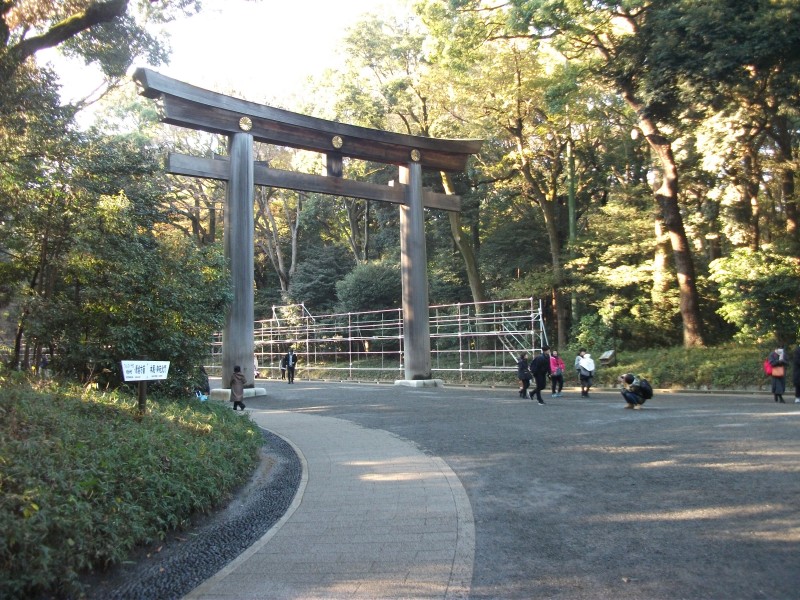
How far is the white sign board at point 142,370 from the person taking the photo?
7.55m

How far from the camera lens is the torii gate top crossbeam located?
18.1 metres

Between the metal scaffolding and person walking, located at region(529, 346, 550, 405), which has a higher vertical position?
the metal scaffolding

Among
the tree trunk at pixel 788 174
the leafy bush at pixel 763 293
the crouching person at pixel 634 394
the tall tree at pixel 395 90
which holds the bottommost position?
the crouching person at pixel 634 394

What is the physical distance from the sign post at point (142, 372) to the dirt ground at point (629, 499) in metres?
4.05

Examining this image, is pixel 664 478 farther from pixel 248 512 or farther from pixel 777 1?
pixel 777 1

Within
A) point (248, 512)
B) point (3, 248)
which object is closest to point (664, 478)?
point (248, 512)

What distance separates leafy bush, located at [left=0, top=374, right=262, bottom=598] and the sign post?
1.09 ft

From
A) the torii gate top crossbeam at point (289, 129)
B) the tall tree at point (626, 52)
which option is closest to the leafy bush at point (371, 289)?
the torii gate top crossbeam at point (289, 129)

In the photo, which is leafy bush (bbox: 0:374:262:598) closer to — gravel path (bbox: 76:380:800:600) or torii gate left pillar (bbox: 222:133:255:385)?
gravel path (bbox: 76:380:800:600)

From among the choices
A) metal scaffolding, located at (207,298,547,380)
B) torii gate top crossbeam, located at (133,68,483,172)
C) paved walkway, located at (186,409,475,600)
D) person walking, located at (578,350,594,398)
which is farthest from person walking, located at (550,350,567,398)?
paved walkway, located at (186,409,475,600)

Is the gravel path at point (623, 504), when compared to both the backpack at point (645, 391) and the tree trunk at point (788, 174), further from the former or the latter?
the tree trunk at point (788, 174)

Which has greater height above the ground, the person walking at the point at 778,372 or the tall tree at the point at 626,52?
the tall tree at the point at 626,52

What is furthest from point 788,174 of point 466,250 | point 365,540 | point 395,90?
point 365,540

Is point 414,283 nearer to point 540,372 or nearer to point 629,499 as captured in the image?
point 540,372
